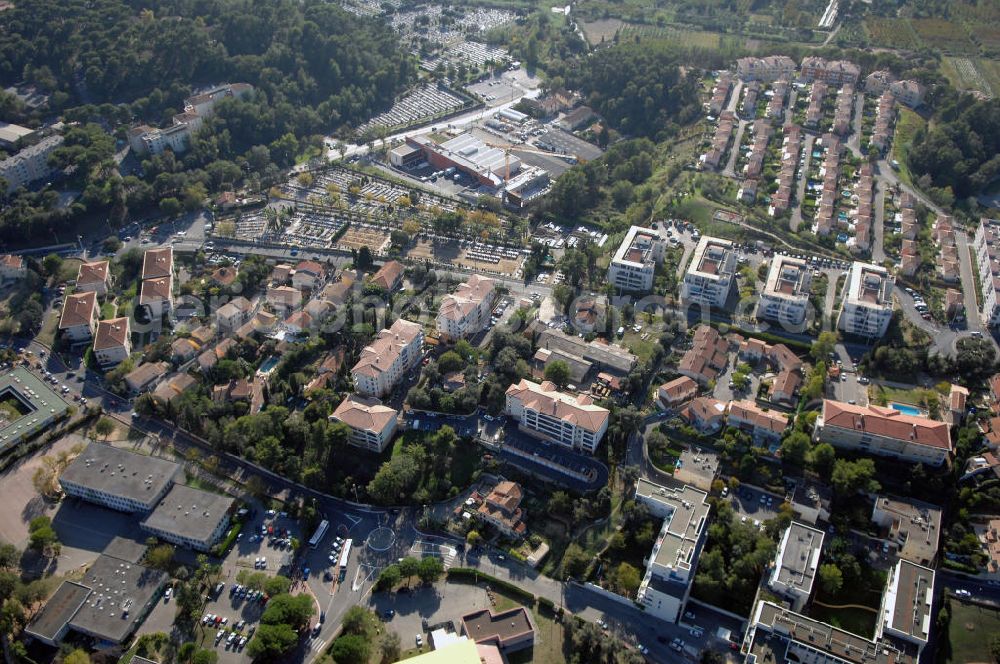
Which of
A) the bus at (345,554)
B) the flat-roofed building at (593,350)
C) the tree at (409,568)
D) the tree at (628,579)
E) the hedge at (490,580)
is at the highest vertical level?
the flat-roofed building at (593,350)

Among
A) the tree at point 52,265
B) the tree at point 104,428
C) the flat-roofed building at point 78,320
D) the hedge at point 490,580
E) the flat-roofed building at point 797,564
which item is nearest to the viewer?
the flat-roofed building at point 797,564

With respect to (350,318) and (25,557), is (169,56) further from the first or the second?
(25,557)

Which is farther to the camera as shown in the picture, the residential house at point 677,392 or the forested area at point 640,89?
the forested area at point 640,89

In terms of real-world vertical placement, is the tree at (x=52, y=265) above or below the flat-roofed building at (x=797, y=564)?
below

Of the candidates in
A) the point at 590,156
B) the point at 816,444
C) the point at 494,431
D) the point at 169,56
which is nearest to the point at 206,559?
the point at 494,431

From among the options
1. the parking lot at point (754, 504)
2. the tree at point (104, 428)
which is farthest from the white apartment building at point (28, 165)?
the parking lot at point (754, 504)

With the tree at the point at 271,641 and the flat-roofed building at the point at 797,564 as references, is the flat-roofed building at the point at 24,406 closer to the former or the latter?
the tree at the point at 271,641

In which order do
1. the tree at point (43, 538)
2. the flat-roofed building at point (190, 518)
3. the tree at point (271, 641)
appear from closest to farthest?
the tree at point (271, 641) < the tree at point (43, 538) < the flat-roofed building at point (190, 518)
